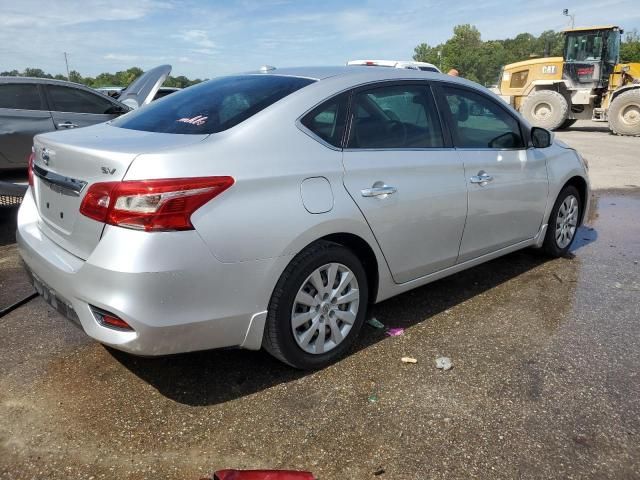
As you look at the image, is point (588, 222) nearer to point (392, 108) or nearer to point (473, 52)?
point (392, 108)

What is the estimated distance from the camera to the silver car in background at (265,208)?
2.30 meters

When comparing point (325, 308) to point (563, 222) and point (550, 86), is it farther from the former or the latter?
point (550, 86)

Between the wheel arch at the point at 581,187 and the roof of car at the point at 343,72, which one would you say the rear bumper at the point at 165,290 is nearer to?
the roof of car at the point at 343,72

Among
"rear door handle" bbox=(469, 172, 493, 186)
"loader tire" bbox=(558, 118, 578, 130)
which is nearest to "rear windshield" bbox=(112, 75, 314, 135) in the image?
"rear door handle" bbox=(469, 172, 493, 186)

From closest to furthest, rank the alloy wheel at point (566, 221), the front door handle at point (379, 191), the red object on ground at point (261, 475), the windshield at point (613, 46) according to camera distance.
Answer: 1. the red object on ground at point (261, 475)
2. the front door handle at point (379, 191)
3. the alloy wheel at point (566, 221)
4. the windshield at point (613, 46)

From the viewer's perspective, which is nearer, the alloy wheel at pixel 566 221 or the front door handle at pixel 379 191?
the front door handle at pixel 379 191

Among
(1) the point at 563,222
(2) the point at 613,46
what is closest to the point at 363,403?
(1) the point at 563,222

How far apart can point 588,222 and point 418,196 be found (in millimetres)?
4129

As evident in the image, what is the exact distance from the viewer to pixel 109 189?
7.57 ft

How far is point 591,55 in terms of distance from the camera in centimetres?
1666

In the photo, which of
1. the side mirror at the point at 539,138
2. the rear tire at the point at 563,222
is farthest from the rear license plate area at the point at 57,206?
the rear tire at the point at 563,222

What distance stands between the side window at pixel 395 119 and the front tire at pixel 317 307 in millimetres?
660

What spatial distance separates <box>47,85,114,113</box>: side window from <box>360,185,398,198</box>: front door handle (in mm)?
5023

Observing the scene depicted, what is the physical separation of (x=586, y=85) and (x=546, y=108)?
4.26 feet
